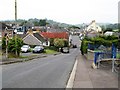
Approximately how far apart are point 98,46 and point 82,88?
78.5 ft

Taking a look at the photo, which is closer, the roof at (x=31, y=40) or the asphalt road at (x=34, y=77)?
the asphalt road at (x=34, y=77)

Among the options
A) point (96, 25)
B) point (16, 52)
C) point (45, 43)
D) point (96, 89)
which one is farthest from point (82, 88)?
point (96, 25)

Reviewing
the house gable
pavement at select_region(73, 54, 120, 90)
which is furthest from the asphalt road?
the house gable

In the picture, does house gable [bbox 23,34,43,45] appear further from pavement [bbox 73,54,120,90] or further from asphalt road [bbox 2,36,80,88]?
pavement [bbox 73,54,120,90]

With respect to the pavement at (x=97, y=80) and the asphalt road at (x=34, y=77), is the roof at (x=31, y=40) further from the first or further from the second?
the pavement at (x=97, y=80)

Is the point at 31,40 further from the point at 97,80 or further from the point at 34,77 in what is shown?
the point at 97,80

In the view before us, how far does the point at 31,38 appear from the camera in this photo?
326 feet

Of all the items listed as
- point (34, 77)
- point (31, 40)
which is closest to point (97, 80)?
point (34, 77)

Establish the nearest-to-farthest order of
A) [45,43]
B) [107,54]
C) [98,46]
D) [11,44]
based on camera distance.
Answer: [107,54], [98,46], [11,44], [45,43]

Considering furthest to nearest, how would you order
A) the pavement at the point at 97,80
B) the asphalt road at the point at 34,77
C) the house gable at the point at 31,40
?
1. the house gable at the point at 31,40
2. the asphalt road at the point at 34,77
3. the pavement at the point at 97,80

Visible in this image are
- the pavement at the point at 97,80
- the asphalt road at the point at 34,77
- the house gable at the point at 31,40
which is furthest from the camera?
the house gable at the point at 31,40

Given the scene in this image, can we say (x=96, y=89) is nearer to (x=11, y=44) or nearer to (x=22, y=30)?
(x=11, y=44)

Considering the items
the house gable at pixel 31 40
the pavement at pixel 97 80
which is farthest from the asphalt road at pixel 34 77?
the house gable at pixel 31 40

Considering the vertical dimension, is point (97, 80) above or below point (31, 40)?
below
